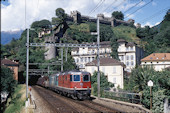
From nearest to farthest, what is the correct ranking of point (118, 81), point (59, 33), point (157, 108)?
1. point (157, 108)
2. point (118, 81)
3. point (59, 33)

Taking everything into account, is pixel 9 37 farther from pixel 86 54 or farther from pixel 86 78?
pixel 86 78

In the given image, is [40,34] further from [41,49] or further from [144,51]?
[144,51]

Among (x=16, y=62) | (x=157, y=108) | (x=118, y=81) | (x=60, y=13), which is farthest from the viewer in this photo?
(x=60, y=13)

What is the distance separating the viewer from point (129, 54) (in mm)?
80250

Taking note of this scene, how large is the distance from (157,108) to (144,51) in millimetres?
78794

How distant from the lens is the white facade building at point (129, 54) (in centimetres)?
7944

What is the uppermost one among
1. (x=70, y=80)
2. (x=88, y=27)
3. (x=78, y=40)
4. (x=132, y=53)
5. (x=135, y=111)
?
(x=88, y=27)

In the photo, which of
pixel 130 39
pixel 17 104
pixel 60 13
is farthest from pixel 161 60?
pixel 60 13

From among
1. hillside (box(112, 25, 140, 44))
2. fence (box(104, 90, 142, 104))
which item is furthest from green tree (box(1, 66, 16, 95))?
hillside (box(112, 25, 140, 44))

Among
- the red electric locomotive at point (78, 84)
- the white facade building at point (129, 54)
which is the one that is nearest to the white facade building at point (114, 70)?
the white facade building at point (129, 54)

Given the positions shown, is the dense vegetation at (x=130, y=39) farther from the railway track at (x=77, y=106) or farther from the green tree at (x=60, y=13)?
the railway track at (x=77, y=106)

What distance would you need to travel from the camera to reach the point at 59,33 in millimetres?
101562

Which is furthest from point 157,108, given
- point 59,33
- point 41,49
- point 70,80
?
point 59,33

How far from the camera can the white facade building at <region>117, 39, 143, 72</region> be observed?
79438mm
